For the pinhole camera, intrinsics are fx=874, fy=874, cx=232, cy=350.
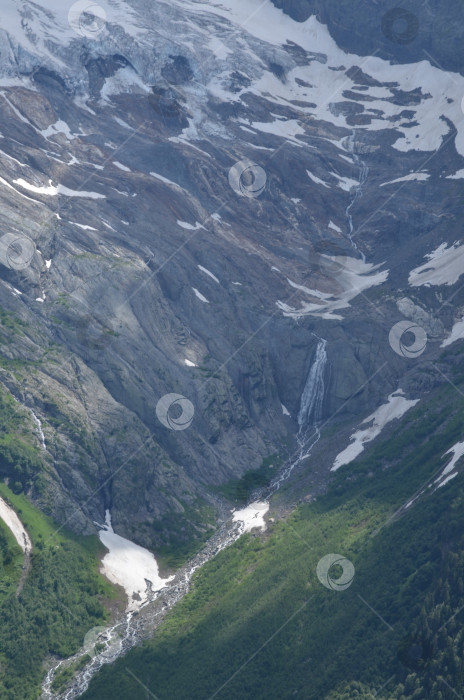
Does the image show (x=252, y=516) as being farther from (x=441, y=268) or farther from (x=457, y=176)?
(x=457, y=176)

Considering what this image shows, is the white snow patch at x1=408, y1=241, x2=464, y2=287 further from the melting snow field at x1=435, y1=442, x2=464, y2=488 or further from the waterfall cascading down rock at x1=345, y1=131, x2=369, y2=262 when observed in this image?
the melting snow field at x1=435, y1=442, x2=464, y2=488

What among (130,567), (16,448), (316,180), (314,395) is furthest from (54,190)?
(130,567)

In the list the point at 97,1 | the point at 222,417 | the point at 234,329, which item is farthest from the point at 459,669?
the point at 97,1

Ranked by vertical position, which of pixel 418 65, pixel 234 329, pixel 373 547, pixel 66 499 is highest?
pixel 418 65

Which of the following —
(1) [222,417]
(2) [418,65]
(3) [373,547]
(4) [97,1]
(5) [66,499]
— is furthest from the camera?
(2) [418,65]

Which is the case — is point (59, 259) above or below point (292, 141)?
below

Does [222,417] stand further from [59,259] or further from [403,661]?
[403,661]

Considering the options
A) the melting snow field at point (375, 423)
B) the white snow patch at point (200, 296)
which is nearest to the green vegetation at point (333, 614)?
the melting snow field at point (375, 423)
